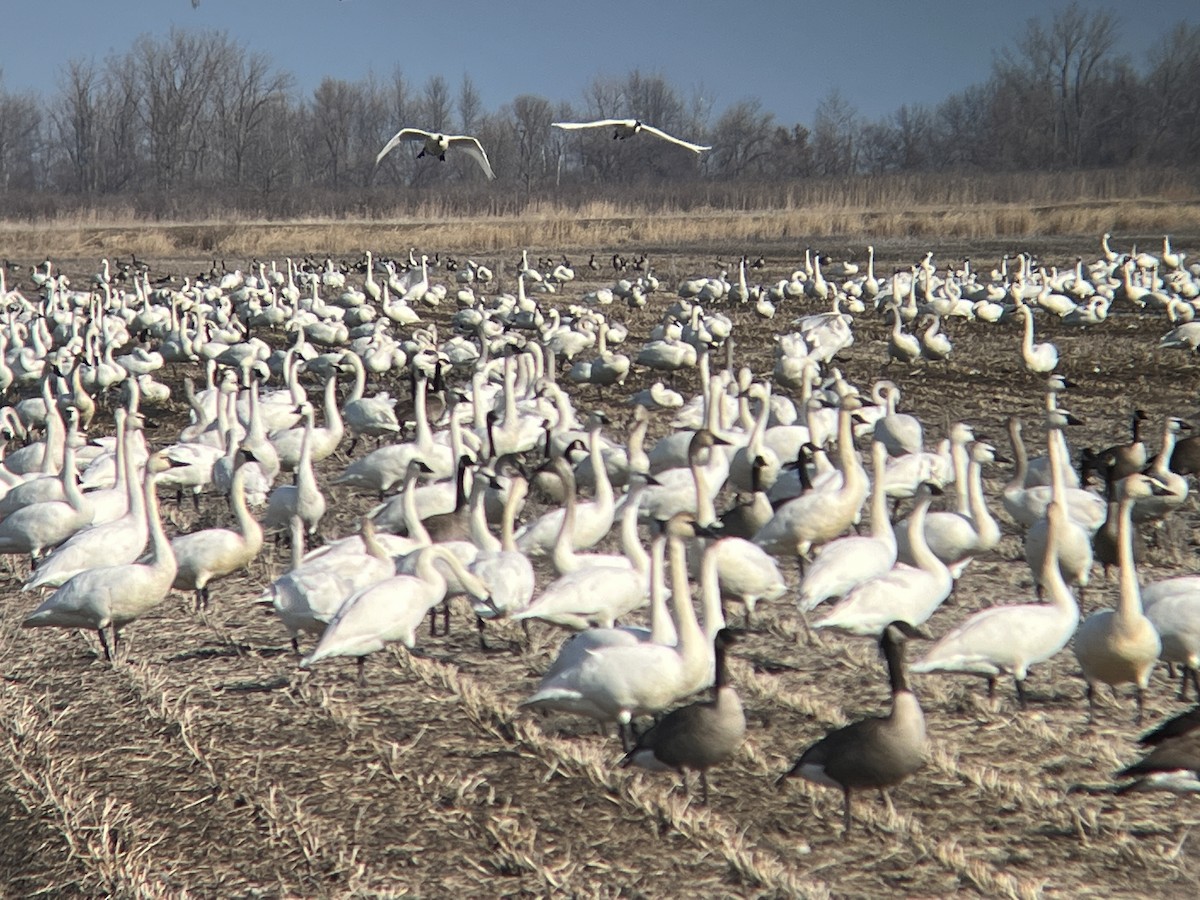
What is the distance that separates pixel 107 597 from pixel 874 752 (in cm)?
382

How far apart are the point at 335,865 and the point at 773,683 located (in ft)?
7.45

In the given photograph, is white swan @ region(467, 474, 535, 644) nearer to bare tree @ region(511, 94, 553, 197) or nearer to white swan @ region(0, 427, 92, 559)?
white swan @ region(0, 427, 92, 559)

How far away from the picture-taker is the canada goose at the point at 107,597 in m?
6.82

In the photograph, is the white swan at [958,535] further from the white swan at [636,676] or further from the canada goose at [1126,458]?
the white swan at [636,676]

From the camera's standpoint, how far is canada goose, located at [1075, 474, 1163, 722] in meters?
5.71

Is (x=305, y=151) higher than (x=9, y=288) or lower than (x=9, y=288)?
higher

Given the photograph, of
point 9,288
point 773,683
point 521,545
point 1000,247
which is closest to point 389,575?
point 521,545

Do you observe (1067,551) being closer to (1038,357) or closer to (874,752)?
(874,752)

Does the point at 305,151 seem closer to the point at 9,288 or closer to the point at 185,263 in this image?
the point at 185,263

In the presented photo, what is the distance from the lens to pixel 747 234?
39656 mm

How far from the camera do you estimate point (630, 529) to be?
694cm

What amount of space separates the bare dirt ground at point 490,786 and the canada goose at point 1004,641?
0.68 feet

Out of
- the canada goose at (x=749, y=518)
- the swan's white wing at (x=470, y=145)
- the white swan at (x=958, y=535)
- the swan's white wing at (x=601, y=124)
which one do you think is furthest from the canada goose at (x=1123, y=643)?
the swan's white wing at (x=470, y=145)

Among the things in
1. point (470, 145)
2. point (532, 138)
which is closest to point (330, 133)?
point (532, 138)
